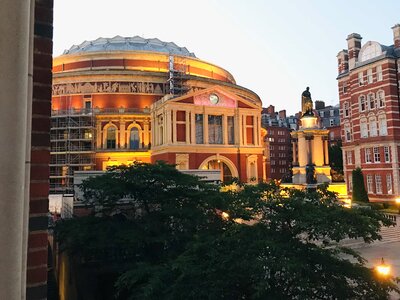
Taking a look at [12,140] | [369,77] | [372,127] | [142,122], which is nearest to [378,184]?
[372,127]

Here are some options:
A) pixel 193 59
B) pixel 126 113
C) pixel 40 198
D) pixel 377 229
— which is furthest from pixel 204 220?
pixel 193 59

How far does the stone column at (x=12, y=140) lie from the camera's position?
2014mm

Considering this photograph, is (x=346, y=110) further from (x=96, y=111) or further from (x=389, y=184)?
(x=96, y=111)

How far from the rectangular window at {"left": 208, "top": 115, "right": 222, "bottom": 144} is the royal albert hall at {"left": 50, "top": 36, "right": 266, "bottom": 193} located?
5.0 inches

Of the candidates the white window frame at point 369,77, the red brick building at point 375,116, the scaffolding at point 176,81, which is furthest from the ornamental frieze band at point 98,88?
the white window frame at point 369,77

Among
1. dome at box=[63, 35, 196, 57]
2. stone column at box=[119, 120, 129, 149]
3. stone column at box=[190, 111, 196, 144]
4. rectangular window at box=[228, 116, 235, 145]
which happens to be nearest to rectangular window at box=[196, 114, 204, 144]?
stone column at box=[190, 111, 196, 144]

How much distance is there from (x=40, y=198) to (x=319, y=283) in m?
8.52

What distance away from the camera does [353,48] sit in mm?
49750

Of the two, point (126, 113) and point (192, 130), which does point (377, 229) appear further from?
point (126, 113)

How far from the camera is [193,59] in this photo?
2227 inches

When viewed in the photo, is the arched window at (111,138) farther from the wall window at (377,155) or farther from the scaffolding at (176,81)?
the wall window at (377,155)

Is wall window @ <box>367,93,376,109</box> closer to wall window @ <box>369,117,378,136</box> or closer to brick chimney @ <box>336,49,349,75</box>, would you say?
wall window @ <box>369,117,378,136</box>

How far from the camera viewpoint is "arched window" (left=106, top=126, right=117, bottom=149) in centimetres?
4766

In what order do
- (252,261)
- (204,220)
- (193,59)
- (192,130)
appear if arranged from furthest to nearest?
(193,59), (192,130), (204,220), (252,261)
